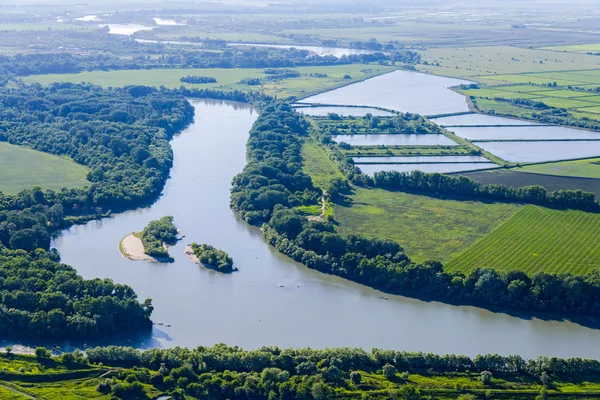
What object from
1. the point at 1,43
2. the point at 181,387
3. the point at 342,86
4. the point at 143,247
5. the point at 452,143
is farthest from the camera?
the point at 1,43

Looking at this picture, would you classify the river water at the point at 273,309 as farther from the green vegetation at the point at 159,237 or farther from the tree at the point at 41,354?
the tree at the point at 41,354

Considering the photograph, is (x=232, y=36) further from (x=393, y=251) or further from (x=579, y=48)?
(x=393, y=251)

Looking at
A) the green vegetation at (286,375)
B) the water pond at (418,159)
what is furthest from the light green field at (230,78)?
the green vegetation at (286,375)

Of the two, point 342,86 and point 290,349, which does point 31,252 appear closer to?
point 290,349

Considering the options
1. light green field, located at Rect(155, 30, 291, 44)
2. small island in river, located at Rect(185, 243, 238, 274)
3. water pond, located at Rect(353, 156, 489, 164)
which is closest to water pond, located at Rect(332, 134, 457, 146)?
water pond, located at Rect(353, 156, 489, 164)

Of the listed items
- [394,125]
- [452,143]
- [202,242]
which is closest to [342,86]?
[394,125]

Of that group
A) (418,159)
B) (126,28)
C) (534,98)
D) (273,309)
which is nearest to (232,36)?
(126,28)
